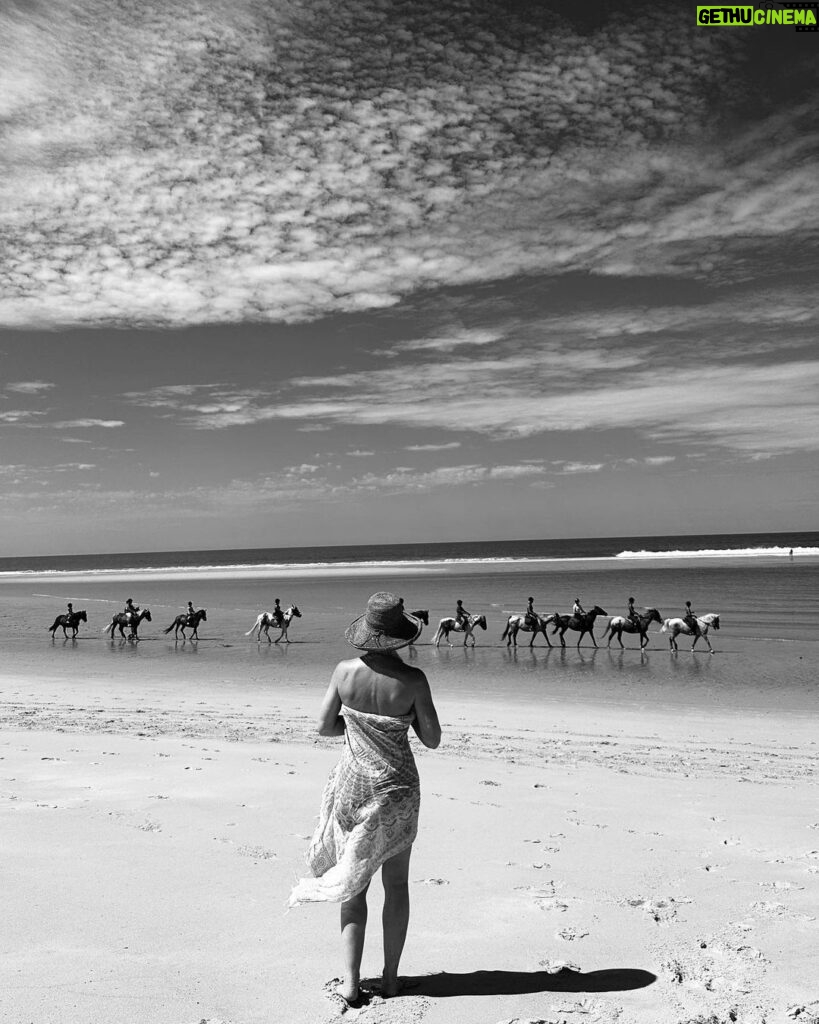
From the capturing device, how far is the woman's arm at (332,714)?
4.17m

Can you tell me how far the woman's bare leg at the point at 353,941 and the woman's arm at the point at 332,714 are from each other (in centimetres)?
82

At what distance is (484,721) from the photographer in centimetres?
1302

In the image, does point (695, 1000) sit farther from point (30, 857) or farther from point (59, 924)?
point (30, 857)

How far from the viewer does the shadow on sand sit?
427cm

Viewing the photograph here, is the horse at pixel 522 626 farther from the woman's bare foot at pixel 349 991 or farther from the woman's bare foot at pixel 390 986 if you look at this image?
the woman's bare foot at pixel 349 991

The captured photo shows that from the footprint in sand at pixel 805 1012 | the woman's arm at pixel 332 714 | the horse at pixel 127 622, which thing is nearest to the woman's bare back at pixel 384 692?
the woman's arm at pixel 332 714

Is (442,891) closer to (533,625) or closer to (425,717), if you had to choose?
(425,717)

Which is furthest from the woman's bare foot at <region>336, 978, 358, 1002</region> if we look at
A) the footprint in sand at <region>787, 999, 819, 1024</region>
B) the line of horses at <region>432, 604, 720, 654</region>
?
the line of horses at <region>432, 604, 720, 654</region>

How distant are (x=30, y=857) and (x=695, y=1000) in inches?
176

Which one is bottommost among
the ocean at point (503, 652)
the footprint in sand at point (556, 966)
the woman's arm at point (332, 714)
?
the ocean at point (503, 652)

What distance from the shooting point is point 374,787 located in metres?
4.09

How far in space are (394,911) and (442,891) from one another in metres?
1.45

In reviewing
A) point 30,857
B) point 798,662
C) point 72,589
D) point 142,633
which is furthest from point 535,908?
point 72,589

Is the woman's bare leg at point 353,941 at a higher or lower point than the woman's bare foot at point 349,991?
higher
